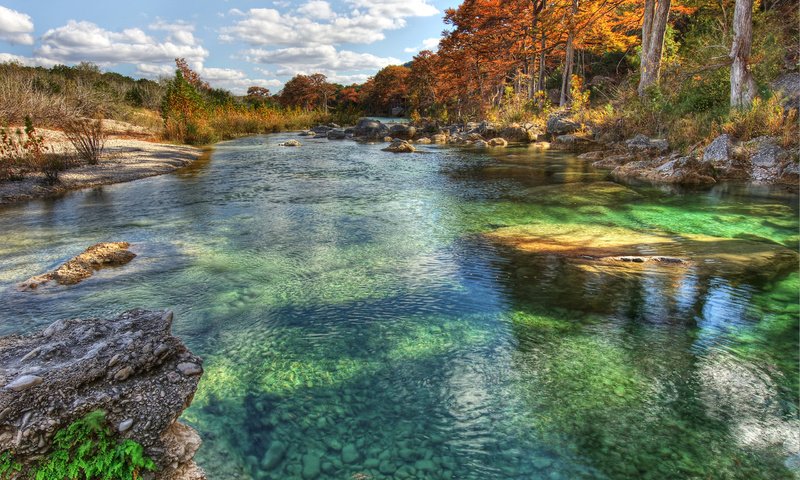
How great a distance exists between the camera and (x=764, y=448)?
2.61 metres

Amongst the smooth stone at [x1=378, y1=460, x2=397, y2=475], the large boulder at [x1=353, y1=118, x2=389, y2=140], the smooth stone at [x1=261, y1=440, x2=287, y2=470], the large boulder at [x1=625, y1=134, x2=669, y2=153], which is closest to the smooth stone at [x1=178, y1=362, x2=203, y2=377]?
the smooth stone at [x1=261, y1=440, x2=287, y2=470]

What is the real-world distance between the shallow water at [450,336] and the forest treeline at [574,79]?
5816 millimetres

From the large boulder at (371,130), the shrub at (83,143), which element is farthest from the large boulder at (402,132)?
the shrub at (83,143)

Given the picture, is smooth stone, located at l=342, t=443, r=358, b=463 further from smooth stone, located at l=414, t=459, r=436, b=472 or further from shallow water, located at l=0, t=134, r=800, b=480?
smooth stone, located at l=414, t=459, r=436, b=472

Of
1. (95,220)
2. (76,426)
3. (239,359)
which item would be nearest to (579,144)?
(95,220)

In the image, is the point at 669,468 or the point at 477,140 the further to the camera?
the point at 477,140

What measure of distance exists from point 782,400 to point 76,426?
161 inches

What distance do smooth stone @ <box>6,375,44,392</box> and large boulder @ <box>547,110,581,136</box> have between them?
68.4 ft

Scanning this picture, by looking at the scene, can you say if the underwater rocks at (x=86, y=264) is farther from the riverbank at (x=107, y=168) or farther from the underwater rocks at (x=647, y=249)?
the riverbank at (x=107, y=168)

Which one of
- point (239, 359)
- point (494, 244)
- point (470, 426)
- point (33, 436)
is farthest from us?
point (494, 244)

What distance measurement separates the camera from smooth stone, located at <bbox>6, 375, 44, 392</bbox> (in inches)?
87.6

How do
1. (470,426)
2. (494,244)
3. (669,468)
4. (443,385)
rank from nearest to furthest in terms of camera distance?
1. (669,468)
2. (470,426)
3. (443,385)
4. (494,244)

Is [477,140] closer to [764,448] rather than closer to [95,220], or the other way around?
[95,220]

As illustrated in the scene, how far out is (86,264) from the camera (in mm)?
5527
